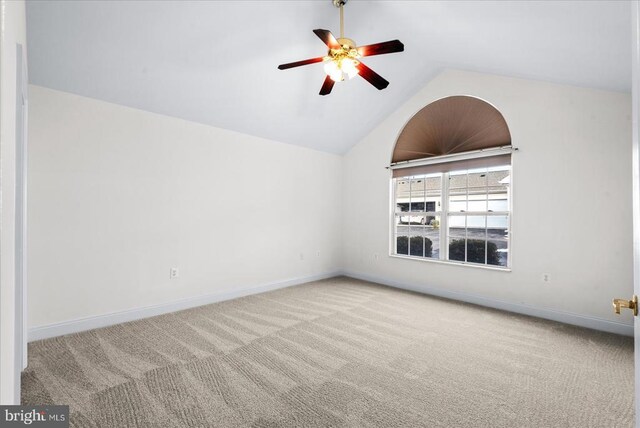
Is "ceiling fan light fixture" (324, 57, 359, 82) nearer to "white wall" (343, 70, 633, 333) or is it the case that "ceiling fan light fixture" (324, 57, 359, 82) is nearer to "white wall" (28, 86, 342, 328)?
"white wall" (28, 86, 342, 328)

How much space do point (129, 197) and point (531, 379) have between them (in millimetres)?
4269

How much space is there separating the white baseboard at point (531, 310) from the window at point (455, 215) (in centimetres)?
50

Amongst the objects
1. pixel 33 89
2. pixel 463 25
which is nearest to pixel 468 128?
pixel 463 25

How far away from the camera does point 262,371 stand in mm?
2408

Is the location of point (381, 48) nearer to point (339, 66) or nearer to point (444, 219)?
point (339, 66)

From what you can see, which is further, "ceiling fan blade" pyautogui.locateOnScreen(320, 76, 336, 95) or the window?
the window

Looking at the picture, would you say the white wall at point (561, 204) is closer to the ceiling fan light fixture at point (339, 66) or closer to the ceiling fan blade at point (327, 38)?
the ceiling fan light fixture at point (339, 66)

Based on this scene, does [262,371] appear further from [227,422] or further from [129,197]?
[129,197]

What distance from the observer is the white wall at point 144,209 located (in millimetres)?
2988

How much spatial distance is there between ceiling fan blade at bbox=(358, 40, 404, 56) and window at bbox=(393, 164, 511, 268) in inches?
97.3

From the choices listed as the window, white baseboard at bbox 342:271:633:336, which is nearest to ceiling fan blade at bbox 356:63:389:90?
the window

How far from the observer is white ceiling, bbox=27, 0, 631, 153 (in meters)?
2.47

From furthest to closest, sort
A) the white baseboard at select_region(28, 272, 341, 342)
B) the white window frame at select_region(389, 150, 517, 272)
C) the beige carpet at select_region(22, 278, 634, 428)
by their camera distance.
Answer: the white window frame at select_region(389, 150, 517, 272) < the white baseboard at select_region(28, 272, 341, 342) < the beige carpet at select_region(22, 278, 634, 428)

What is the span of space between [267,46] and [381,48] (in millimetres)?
1347
